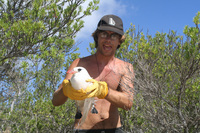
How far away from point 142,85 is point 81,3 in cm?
463

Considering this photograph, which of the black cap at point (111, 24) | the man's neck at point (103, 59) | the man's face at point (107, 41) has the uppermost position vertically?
the black cap at point (111, 24)

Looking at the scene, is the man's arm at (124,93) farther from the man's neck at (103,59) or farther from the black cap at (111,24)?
the black cap at (111,24)

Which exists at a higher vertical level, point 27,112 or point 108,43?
point 108,43

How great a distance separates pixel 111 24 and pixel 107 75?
653mm

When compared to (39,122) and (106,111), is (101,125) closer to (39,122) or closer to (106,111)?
(106,111)

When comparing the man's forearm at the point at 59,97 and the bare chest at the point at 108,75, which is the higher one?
the bare chest at the point at 108,75

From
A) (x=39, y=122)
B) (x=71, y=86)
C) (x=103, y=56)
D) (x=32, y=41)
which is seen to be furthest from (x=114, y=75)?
(x=39, y=122)

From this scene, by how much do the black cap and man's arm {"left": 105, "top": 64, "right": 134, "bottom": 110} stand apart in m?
0.50

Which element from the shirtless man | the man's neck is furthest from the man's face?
the man's neck

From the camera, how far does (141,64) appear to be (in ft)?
11.2

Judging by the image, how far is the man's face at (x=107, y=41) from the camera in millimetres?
2930

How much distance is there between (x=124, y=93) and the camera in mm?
2805

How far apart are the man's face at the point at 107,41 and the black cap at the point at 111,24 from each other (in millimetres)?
64

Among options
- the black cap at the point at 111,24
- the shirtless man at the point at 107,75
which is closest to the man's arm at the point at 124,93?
the shirtless man at the point at 107,75
